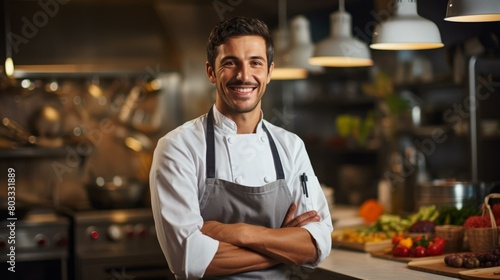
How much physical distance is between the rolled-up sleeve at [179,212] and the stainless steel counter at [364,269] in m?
0.92

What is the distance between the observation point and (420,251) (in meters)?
3.68

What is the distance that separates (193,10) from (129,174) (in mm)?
1545

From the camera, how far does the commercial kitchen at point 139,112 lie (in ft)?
18.2

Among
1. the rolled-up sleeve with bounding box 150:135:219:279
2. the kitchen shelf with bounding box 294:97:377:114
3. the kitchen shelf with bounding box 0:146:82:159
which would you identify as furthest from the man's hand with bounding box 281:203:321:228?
the kitchen shelf with bounding box 294:97:377:114

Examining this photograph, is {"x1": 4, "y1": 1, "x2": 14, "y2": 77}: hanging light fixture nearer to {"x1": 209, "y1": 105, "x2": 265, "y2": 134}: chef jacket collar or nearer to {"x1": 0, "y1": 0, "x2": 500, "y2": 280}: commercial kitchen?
{"x1": 0, "y1": 0, "x2": 500, "y2": 280}: commercial kitchen

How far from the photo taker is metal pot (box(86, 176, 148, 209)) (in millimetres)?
6176

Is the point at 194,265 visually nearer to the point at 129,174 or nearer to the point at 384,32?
the point at 384,32

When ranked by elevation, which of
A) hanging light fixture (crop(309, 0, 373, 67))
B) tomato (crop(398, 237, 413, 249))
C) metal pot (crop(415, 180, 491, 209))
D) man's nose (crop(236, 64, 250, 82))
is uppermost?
hanging light fixture (crop(309, 0, 373, 67))

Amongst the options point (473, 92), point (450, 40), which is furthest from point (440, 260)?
point (450, 40)

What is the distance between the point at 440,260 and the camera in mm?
3559

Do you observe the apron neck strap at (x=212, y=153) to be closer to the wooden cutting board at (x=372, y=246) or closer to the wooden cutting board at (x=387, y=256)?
the wooden cutting board at (x=387, y=256)

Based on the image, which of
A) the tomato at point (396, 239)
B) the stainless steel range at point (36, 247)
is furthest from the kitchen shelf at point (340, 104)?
the tomato at point (396, 239)

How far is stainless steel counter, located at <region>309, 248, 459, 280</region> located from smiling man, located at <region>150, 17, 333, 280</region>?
0.52 m

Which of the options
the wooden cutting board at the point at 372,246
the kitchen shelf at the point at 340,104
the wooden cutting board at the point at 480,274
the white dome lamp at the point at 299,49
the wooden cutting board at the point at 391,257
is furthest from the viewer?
the kitchen shelf at the point at 340,104
